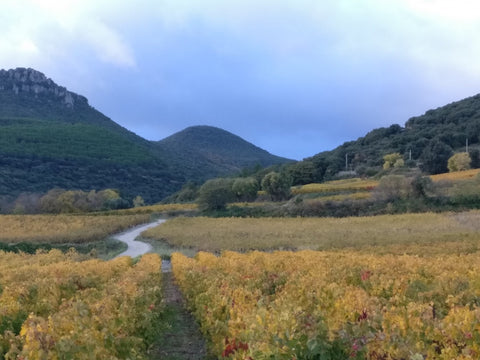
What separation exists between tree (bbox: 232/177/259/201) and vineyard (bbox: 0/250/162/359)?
6395 centimetres

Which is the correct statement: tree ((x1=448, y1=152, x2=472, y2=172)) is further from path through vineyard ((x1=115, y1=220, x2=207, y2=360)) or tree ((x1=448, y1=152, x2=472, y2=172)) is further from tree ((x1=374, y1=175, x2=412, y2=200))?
path through vineyard ((x1=115, y1=220, x2=207, y2=360))

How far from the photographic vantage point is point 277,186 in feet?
228

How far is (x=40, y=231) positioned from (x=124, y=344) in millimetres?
41043

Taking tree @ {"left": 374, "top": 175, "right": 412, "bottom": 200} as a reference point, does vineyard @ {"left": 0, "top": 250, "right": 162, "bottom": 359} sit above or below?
below

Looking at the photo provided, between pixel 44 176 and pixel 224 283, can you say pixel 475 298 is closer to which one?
pixel 224 283

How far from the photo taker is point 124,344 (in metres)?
5.74

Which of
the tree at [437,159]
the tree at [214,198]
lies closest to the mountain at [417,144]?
the tree at [437,159]

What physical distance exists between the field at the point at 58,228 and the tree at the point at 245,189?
77.7 ft

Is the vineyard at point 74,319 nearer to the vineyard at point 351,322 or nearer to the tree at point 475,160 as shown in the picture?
the vineyard at point 351,322

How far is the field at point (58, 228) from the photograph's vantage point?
39.2 meters

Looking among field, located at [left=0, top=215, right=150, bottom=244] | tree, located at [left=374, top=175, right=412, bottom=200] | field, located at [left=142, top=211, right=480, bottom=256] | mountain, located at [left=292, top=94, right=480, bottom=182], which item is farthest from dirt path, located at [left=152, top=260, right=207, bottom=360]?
mountain, located at [left=292, top=94, right=480, bottom=182]

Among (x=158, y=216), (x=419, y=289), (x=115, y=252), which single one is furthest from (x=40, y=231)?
(x=419, y=289)

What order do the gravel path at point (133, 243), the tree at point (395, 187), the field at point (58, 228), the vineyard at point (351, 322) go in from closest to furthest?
the vineyard at point (351, 322) → the gravel path at point (133, 243) → the field at point (58, 228) → the tree at point (395, 187)

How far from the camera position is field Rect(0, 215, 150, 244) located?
3923 cm
